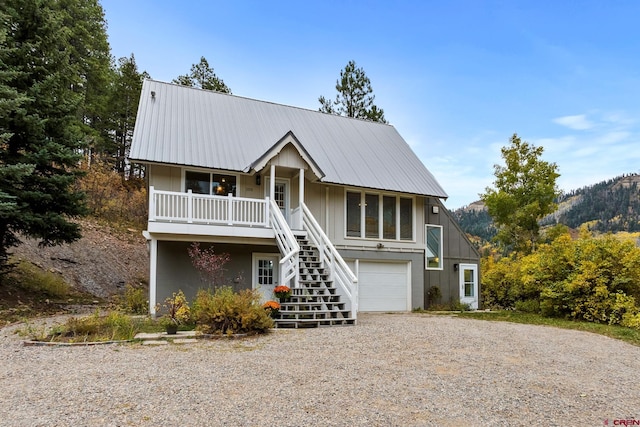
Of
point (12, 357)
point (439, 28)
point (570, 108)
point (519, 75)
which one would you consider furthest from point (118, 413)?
point (570, 108)

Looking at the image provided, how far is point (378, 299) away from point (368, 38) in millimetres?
12412

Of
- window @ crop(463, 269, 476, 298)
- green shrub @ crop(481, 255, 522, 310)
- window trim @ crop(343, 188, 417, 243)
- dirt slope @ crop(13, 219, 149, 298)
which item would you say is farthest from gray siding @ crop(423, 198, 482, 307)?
dirt slope @ crop(13, 219, 149, 298)

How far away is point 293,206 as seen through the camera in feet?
47.2

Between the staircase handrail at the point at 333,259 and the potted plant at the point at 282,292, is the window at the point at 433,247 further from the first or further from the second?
the potted plant at the point at 282,292

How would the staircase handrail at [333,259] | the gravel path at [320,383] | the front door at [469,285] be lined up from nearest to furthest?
the gravel path at [320,383] → the staircase handrail at [333,259] → the front door at [469,285]

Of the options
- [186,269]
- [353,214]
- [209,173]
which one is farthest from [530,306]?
[209,173]

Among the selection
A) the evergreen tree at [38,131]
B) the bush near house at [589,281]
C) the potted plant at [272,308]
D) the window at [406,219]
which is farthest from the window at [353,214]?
the evergreen tree at [38,131]

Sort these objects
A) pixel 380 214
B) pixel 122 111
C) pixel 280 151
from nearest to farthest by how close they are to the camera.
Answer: pixel 280 151
pixel 380 214
pixel 122 111

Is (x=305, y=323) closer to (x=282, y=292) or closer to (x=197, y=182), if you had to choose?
(x=282, y=292)

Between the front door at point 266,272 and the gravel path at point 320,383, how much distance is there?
5.23 meters

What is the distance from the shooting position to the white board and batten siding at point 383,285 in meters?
15.0

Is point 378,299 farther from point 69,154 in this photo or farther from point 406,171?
point 69,154

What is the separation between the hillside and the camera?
57.2 meters

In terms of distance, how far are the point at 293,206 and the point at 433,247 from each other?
6.20 m
